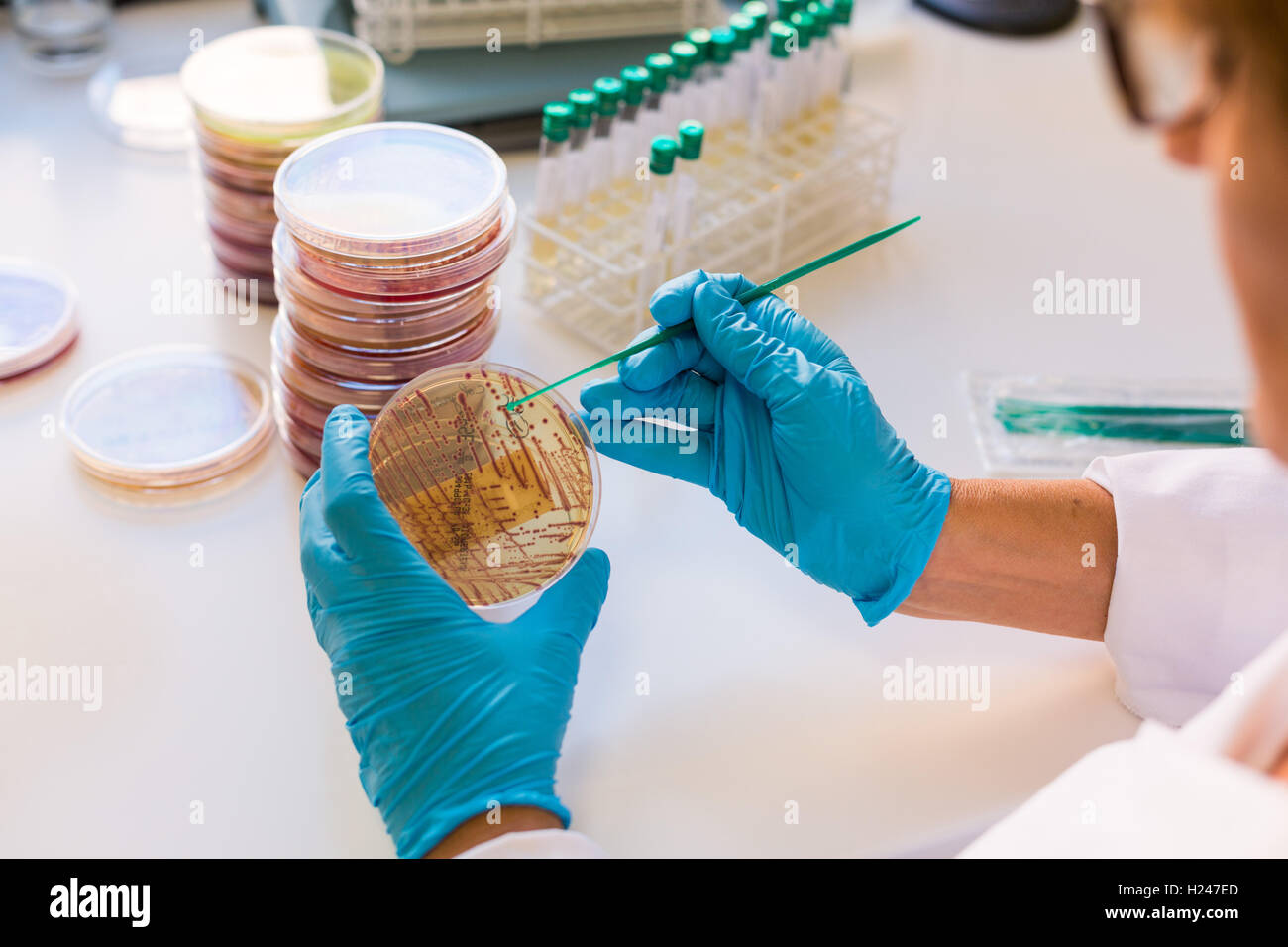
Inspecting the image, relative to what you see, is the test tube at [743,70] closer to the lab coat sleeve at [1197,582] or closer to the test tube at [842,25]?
the test tube at [842,25]

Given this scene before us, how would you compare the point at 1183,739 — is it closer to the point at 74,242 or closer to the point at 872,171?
the point at 872,171

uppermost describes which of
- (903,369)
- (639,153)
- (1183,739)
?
(639,153)

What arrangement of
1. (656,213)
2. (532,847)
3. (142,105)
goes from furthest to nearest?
(142,105) → (656,213) → (532,847)

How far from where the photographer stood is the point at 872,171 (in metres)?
2.23

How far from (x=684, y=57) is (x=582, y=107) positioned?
0.75ft

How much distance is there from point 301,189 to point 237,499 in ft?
1.51

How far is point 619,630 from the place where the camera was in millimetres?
1557

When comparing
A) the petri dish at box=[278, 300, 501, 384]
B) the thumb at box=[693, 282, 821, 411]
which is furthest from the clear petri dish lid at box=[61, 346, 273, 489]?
the thumb at box=[693, 282, 821, 411]

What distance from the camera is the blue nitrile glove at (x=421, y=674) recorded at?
1.28 m

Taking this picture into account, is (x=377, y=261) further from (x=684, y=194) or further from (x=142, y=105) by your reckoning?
(x=142, y=105)

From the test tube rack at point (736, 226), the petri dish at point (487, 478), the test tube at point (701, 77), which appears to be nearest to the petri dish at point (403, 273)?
the petri dish at point (487, 478)

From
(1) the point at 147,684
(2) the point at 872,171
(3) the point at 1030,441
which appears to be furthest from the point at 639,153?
(1) the point at 147,684

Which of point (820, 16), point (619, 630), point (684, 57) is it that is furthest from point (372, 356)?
point (820, 16)

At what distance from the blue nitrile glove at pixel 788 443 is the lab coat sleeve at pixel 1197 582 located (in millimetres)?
263
